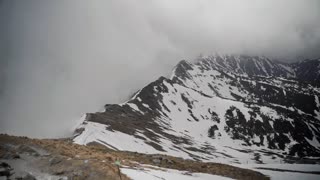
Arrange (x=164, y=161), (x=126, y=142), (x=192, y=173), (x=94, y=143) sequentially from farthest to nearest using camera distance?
(x=126, y=142) < (x=94, y=143) < (x=164, y=161) < (x=192, y=173)

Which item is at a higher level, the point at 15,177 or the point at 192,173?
the point at 192,173

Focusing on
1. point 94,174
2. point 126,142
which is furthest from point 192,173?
point 126,142

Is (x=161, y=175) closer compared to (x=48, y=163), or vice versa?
(x=48, y=163)

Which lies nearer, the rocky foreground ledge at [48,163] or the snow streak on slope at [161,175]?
the rocky foreground ledge at [48,163]

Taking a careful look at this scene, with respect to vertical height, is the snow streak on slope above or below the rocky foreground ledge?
above

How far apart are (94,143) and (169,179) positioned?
55529 millimetres

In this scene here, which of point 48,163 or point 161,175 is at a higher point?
point 161,175

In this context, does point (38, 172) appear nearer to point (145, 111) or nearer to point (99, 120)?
point (99, 120)

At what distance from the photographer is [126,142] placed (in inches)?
3893

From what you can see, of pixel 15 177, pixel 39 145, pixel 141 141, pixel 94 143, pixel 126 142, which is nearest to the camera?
pixel 15 177

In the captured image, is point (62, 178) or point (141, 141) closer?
point (62, 178)

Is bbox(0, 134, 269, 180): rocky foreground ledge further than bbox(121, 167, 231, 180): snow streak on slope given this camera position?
No

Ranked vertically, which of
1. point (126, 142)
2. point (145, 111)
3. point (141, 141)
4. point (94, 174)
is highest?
point (145, 111)

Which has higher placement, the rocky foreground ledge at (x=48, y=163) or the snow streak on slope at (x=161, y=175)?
the snow streak on slope at (x=161, y=175)
